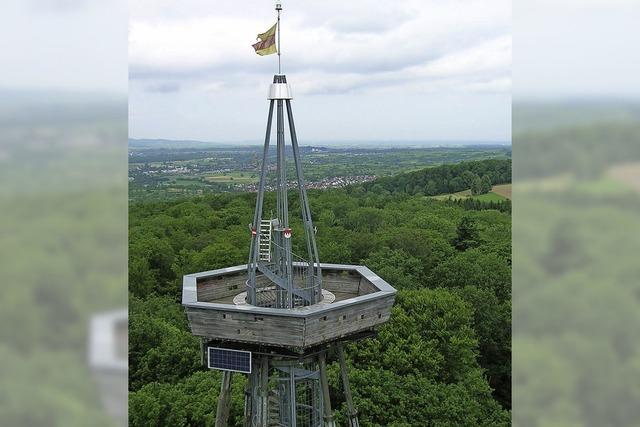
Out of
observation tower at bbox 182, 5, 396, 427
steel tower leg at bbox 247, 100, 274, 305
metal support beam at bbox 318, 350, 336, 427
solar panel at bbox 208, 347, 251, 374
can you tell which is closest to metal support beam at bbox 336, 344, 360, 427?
observation tower at bbox 182, 5, 396, 427

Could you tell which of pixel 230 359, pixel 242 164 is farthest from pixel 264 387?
pixel 242 164

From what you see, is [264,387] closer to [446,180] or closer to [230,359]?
[230,359]

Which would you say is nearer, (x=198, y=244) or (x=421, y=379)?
(x=421, y=379)

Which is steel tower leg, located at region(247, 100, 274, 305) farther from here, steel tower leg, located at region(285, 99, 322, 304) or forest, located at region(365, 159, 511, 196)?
forest, located at region(365, 159, 511, 196)

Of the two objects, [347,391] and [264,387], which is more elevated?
[264,387]
